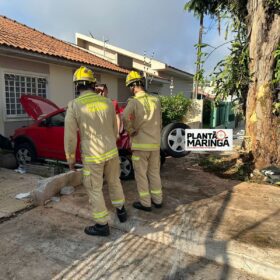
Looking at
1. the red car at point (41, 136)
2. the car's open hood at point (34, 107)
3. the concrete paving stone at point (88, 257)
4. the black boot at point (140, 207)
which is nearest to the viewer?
the concrete paving stone at point (88, 257)

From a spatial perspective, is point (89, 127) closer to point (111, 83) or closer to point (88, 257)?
point (88, 257)

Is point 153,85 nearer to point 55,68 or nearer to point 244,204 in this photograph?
point 55,68

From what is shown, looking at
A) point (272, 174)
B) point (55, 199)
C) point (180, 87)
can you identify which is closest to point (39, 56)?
point (55, 199)

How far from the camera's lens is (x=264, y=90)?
6.26m

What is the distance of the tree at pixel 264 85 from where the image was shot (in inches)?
241

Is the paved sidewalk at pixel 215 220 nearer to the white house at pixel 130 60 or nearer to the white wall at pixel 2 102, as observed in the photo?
the white wall at pixel 2 102

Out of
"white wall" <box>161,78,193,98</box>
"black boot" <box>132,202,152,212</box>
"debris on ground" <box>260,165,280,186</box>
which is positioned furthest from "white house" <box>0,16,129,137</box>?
"white wall" <box>161,78,193,98</box>

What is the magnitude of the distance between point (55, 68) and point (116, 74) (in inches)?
136

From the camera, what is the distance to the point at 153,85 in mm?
17578

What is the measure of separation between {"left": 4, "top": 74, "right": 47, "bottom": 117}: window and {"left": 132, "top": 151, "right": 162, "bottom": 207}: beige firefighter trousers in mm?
5711

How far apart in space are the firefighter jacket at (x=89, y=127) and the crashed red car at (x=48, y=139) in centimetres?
194

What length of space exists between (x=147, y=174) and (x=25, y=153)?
3890 mm

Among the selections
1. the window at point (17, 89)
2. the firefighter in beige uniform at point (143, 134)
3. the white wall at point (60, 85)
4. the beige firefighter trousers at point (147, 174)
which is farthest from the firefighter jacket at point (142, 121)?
the white wall at point (60, 85)

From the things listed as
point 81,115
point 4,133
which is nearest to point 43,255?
point 81,115
